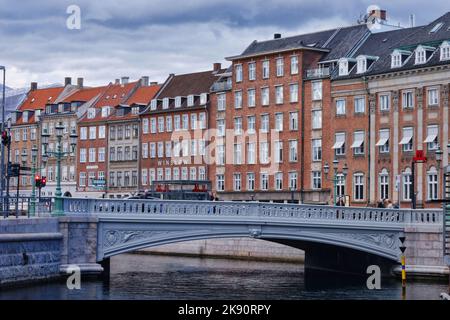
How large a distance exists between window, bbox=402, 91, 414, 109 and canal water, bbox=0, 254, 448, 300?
68.0ft

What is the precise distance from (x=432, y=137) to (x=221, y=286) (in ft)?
109

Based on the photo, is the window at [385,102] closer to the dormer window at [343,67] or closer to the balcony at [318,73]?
the dormer window at [343,67]

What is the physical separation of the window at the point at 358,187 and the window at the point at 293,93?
9.16 meters

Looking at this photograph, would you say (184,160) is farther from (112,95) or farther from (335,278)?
(335,278)

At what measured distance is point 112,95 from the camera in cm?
12469

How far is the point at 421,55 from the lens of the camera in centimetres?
8675

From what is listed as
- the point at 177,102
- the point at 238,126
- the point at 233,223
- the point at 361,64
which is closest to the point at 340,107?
the point at 361,64

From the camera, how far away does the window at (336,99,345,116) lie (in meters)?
93.5

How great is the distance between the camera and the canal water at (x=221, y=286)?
161ft

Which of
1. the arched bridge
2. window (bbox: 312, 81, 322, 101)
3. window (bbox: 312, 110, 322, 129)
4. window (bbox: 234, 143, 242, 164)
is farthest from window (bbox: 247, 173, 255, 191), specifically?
the arched bridge

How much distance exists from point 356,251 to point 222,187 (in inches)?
1772

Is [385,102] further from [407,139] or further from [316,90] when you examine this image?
[316,90]

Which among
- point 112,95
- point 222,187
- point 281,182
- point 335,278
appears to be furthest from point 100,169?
point 335,278

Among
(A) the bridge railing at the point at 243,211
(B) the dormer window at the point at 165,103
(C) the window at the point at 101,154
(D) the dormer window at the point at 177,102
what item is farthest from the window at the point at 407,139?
(C) the window at the point at 101,154
